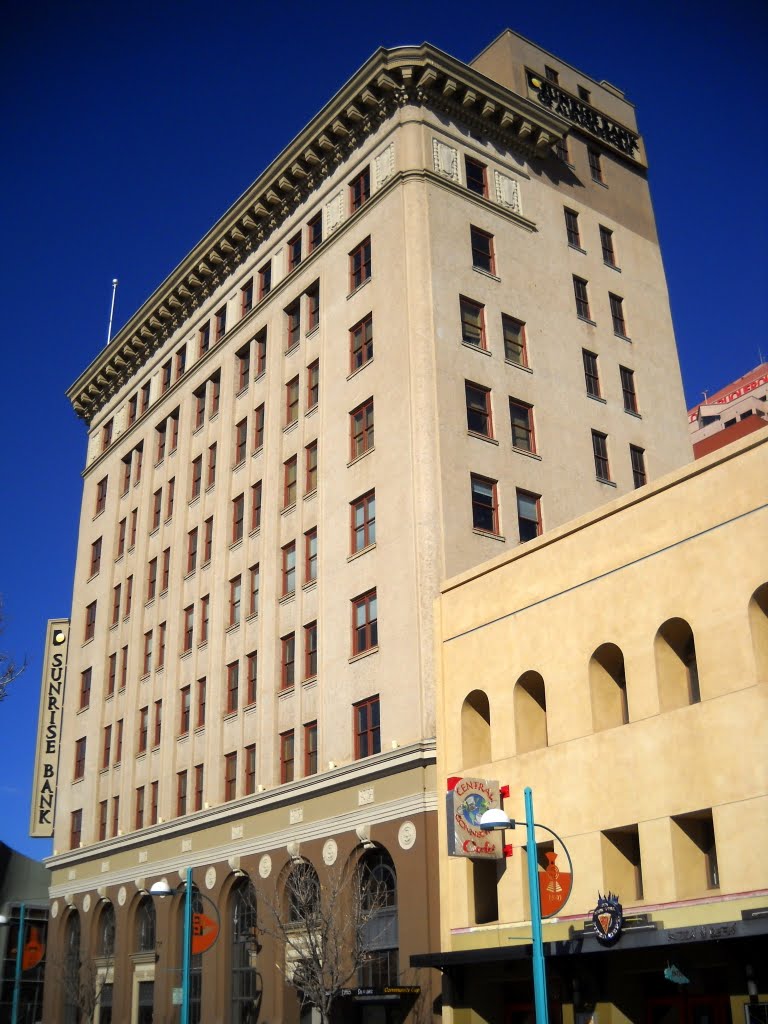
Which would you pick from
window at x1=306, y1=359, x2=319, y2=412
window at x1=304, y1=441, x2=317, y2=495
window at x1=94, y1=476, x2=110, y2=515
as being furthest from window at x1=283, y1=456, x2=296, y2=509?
window at x1=94, y1=476, x2=110, y2=515

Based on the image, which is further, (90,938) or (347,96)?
(90,938)

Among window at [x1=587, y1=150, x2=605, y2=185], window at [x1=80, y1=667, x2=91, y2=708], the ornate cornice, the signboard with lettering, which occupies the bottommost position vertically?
the signboard with lettering

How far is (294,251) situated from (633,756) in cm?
3140

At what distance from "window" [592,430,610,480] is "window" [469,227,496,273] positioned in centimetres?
777

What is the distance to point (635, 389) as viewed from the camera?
158 ft

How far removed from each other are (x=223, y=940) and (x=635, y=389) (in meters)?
27.3

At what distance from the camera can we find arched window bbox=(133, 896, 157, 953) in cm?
4756

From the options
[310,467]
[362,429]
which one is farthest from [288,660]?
[362,429]

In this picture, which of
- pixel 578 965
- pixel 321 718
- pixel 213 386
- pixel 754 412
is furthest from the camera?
pixel 754 412

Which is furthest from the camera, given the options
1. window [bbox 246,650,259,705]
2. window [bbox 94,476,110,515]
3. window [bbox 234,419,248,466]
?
window [bbox 94,476,110,515]

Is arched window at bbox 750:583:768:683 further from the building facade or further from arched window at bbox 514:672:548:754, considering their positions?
arched window at bbox 514:672:548:754

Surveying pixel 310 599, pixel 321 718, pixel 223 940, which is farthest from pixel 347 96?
pixel 223 940

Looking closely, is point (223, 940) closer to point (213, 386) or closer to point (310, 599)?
point (310, 599)

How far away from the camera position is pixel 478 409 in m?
41.6
